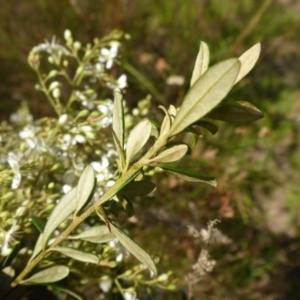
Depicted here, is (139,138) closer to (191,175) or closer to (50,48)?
(191,175)

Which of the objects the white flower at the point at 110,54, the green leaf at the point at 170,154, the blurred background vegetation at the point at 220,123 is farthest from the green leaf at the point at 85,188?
the blurred background vegetation at the point at 220,123

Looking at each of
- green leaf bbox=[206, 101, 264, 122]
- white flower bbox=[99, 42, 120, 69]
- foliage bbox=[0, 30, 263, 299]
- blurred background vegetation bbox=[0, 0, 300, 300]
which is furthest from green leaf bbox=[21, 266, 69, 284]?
blurred background vegetation bbox=[0, 0, 300, 300]

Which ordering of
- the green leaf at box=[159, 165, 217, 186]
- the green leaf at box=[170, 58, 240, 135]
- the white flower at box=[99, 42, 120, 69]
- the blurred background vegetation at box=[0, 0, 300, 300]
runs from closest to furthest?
the green leaf at box=[170, 58, 240, 135]
the green leaf at box=[159, 165, 217, 186]
the white flower at box=[99, 42, 120, 69]
the blurred background vegetation at box=[0, 0, 300, 300]

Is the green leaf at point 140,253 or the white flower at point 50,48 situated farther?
the white flower at point 50,48

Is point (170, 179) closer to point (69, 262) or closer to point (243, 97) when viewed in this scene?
point (243, 97)

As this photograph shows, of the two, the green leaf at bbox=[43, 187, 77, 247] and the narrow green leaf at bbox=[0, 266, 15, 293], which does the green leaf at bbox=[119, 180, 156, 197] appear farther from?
the narrow green leaf at bbox=[0, 266, 15, 293]

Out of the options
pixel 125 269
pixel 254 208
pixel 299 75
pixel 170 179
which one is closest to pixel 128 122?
pixel 125 269

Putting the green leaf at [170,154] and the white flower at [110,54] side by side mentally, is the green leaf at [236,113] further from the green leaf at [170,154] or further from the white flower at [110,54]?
the white flower at [110,54]
